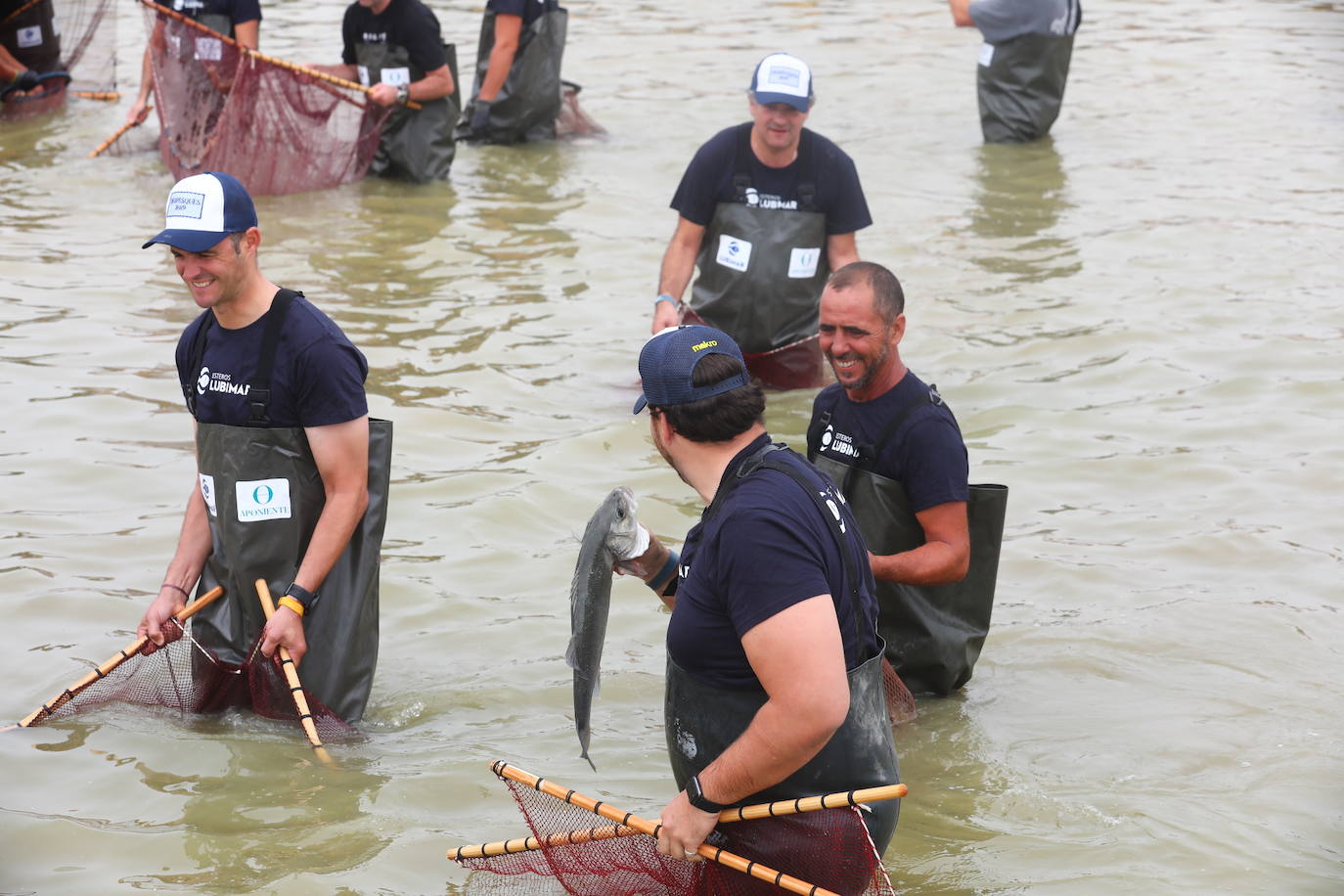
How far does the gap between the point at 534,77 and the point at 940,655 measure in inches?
353

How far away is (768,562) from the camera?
3076mm

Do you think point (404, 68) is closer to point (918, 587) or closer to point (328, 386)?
point (328, 386)

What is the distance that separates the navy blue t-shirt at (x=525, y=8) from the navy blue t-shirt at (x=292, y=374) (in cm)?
832

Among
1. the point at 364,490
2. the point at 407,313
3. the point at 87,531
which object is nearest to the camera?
the point at 364,490

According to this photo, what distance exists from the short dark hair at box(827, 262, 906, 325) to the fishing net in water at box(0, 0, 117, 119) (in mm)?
10889

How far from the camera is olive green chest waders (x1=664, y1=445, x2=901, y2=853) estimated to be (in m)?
3.33

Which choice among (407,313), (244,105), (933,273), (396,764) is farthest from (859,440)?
(244,105)

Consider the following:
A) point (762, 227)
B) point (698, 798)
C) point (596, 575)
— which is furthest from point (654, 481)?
point (698, 798)

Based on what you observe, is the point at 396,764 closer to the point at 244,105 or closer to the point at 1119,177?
the point at 244,105

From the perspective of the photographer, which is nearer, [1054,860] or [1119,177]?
[1054,860]

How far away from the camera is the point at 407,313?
30.7 ft

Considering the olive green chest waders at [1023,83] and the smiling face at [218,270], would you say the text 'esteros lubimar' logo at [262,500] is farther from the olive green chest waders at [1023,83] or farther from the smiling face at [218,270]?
the olive green chest waders at [1023,83]

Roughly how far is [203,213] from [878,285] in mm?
2007

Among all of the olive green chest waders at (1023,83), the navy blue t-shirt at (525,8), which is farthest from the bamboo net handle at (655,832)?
the olive green chest waders at (1023,83)
